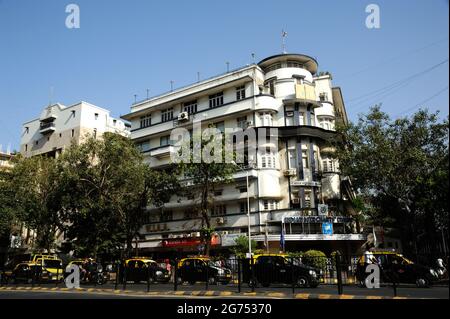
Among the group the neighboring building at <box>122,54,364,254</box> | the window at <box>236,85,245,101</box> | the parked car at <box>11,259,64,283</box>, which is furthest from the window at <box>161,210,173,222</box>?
the parked car at <box>11,259,64,283</box>

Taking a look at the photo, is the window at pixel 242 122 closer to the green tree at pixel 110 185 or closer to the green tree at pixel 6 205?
the green tree at pixel 110 185

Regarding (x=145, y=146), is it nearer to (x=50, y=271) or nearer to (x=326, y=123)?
(x=326, y=123)

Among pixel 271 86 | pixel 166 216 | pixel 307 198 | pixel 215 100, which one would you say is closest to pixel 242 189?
pixel 307 198

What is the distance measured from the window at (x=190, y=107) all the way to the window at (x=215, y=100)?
202cm

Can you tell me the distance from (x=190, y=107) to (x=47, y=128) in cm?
2327

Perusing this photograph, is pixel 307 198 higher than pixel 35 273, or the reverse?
pixel 307 198

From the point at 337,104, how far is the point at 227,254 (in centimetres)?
2186

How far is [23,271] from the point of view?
25.5m

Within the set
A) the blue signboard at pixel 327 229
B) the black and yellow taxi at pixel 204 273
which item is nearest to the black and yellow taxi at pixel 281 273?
the black and yellow taxi at pixel 204 273

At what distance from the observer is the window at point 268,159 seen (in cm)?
3791

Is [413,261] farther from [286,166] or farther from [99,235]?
[99,235]

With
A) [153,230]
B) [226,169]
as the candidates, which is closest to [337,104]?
[226,169]

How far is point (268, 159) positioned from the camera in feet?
125

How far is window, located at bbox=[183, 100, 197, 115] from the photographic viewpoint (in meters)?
43.3
